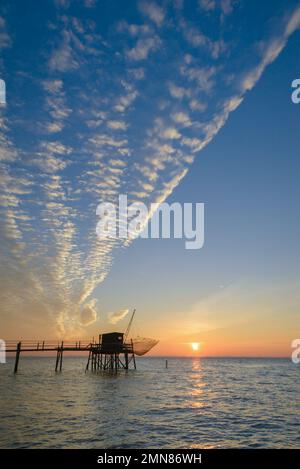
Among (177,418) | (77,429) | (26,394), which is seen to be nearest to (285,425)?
(177,418)

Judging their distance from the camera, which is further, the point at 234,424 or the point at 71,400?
the point at 71,400

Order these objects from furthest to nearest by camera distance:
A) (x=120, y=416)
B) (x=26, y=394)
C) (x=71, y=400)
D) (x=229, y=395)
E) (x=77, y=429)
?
(x=229, y=395) < (x=26, y=394) < (x=71, y=400) < (x=120, y=416) < (x=77, y=429)

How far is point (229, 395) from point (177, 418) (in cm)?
1760
